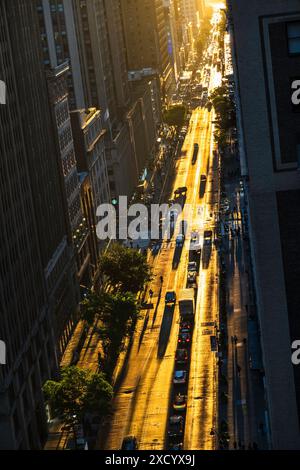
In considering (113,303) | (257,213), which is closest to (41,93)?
(113,303)

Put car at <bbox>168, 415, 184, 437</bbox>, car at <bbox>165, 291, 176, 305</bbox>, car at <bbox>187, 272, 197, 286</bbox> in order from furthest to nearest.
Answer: car at <bbox>187, 272, 197, 286</bbox>, car at <bbox>165, 291, 176, 305</bbox>, car at <bbox>168, 415, 184, 437</bbox>

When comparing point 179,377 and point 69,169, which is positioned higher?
point 69,169

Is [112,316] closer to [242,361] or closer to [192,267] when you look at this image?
[242,361]

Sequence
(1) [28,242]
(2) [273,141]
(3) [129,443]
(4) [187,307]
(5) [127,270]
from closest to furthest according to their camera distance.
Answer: (2) [273,141], (3) [129,443], (1) [28,242], (4) [187,307], (5) [127,270]

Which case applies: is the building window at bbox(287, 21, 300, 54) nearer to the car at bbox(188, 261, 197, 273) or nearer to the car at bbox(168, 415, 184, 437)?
the car at bbox(168, 415, 184, 437)

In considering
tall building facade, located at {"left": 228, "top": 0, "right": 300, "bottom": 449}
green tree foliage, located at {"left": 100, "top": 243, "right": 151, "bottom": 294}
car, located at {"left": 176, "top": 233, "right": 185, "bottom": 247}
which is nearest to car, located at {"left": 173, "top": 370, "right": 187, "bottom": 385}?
green tree foliage, located at {"left": 100, "top": 243, "right": 151, "bottom": 294}

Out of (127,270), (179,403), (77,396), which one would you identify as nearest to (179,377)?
(179,403)
